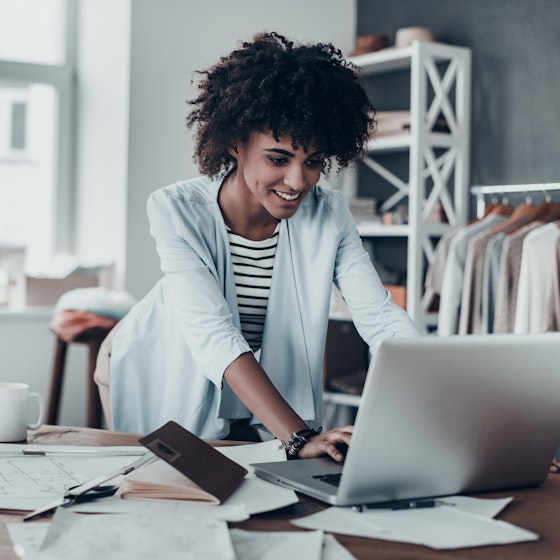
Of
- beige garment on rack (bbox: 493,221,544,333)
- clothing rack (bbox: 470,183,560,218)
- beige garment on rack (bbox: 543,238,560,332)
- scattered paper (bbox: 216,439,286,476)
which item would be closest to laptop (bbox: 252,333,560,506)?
scattered paper (bbox: 216,439,286,476)

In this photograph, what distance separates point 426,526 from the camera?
3.76 ft

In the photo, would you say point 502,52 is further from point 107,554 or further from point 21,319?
point 107,554

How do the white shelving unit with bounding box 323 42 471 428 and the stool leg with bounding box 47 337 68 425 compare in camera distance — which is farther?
the white shelving unit with bounding box 323 42 471 428

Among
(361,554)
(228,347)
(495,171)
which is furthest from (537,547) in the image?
(495,171)

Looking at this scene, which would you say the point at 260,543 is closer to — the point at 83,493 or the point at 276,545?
the point at 276,545

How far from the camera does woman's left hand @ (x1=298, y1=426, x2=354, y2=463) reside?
1.43 metres

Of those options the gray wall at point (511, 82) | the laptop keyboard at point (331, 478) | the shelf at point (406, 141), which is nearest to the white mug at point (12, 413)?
the laptop keyboard at point (331, 478)

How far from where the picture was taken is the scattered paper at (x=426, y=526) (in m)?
1.10

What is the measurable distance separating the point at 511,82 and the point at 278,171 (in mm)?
2592

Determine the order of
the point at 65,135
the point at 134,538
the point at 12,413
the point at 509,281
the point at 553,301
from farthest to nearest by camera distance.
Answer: the point at 65,135 < the point at 509,281 < the point at 553,301 < the point at 12,413 < the point at 134,538

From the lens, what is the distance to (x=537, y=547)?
109cm

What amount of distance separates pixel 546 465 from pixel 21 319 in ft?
10.8

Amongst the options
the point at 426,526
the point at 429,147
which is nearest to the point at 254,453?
the point at 426,526

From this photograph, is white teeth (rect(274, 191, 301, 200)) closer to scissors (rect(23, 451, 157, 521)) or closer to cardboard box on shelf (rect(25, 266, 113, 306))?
scissors (rect(23, 451, 157, 521))
